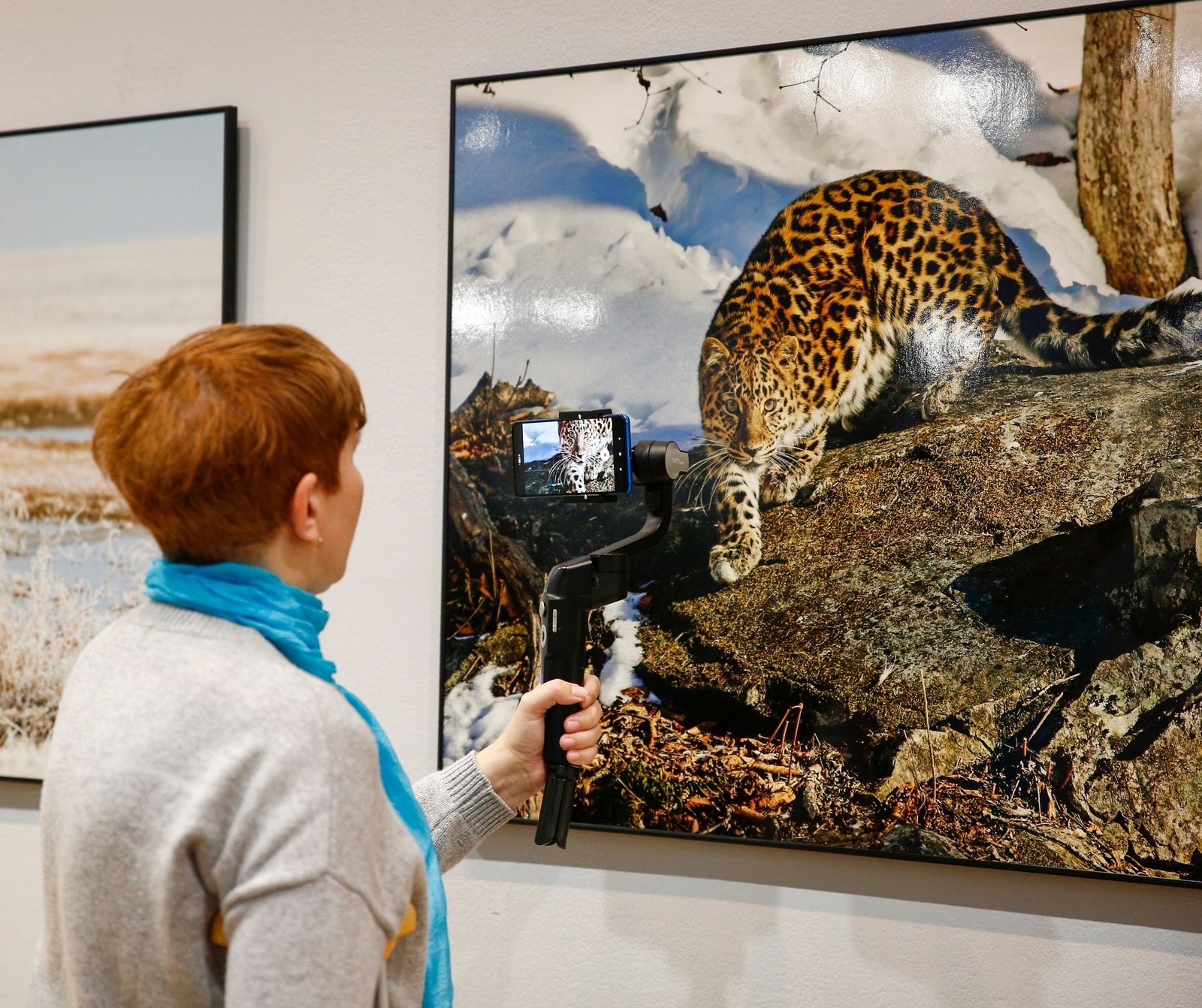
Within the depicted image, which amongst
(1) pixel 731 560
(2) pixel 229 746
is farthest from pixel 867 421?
(2) pixel 229 746

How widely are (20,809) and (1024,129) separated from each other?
1.74 meters

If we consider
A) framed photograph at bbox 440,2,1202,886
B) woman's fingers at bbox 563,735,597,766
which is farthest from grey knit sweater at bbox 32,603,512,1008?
framed photograph at bbox 440,2,1202,886

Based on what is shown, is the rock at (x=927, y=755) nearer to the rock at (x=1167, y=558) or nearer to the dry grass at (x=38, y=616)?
the rock at (x=1167, y=558)

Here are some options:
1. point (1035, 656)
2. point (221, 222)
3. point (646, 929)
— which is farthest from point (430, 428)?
point (1035, 656)

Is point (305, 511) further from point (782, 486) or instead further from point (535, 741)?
point (782, 486)

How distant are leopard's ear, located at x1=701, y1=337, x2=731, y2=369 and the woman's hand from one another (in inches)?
18.4

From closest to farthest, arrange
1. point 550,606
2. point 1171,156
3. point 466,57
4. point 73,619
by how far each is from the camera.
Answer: point 550,606 < point 1171,156 < point 466,57 < point 73,619

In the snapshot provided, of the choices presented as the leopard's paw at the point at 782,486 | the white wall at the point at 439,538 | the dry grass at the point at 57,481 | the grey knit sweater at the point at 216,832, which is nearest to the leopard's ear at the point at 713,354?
the leopard's paw at the point at 782,486

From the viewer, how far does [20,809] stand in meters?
1.65

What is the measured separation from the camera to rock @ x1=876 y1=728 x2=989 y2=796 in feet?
3.97

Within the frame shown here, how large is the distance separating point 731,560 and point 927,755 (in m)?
0.33

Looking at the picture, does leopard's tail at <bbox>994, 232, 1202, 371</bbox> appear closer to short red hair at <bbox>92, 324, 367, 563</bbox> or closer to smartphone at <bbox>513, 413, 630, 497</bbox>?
smartphone at <bbox>513, 413, 630, 497</bbox>

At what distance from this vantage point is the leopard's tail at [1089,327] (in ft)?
3.78

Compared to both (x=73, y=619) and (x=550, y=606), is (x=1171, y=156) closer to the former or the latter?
(x=550, y=606)
